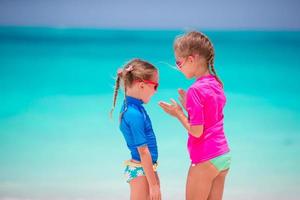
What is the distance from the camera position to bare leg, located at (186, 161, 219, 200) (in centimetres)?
289

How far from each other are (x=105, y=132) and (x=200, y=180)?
3.28 metres

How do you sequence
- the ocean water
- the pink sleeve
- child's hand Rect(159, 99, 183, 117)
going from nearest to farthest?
the pink sleeve < child's hand Rect(159, 99, 183, 117) < the ocean water

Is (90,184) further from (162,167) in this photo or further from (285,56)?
(285,56)

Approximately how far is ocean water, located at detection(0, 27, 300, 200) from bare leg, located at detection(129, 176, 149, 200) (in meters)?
1.37

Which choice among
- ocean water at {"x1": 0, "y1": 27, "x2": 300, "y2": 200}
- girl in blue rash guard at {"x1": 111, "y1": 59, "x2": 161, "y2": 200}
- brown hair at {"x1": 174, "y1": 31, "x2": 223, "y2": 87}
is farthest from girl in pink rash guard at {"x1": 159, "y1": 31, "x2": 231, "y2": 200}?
ocean water at {"x1": 0, "y1": 27, "x2": 300, "y2": 200}

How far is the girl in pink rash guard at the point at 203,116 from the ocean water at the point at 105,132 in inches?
57.2

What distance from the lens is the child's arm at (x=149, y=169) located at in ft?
9.39

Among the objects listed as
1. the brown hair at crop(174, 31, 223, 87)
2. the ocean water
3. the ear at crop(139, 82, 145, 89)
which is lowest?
the ear at crop(139, 82, 145, 89)

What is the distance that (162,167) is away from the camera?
4988 mm

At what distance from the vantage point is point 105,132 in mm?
6117

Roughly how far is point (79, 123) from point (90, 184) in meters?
2.05

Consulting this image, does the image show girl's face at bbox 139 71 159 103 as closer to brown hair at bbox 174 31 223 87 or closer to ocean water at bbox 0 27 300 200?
brown hair at bbox 174 31 223 87

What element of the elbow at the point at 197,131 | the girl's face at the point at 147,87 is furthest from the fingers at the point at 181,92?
the elbow at the point at 197,131

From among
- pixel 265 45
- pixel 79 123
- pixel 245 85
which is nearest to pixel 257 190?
pixel 79 123
